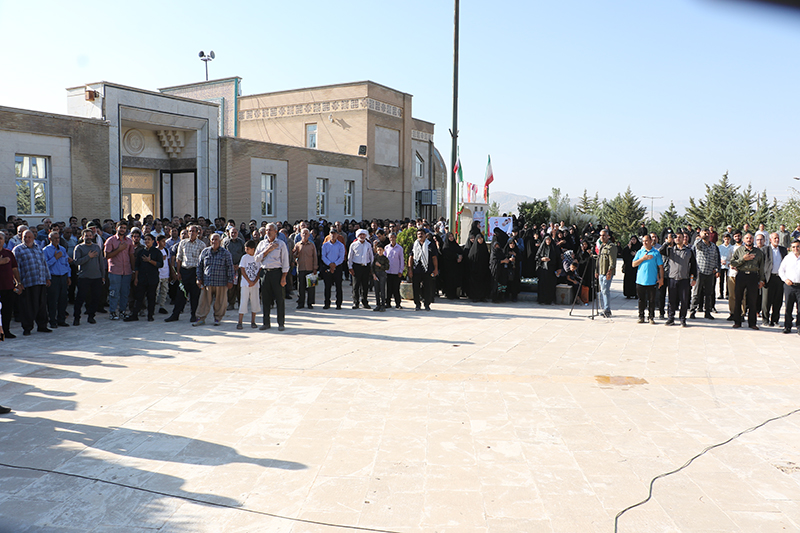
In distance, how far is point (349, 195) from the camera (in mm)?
31297

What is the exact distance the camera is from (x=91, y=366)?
27.3 ft

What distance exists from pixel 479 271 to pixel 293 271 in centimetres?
458

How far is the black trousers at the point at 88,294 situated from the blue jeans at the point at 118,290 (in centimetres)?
21

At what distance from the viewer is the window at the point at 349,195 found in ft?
101

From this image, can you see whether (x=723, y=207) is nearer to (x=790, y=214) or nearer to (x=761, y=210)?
(x=761, y=210)

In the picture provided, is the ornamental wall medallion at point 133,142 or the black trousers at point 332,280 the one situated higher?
the ornamental wall medallion at point 133,142

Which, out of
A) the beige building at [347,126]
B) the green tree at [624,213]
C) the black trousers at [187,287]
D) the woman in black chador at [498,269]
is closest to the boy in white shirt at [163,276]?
the black trousers at [187,287]

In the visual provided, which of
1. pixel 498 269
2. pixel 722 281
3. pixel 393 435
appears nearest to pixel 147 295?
pixel 498 269

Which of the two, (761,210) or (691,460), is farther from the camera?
(761,210)

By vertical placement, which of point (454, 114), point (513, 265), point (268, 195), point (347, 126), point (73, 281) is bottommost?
point (73, 281)

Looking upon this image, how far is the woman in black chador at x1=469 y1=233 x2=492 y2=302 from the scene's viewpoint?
50.8 feet

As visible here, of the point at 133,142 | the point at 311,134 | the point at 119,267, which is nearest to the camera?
the point at 119,267

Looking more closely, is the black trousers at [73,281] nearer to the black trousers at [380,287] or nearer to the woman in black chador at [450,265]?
the black trousers at [380,287]

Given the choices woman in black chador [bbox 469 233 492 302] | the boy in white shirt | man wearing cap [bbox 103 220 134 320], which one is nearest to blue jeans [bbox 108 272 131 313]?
man wearing cap [bbox 103 220 134 320]
